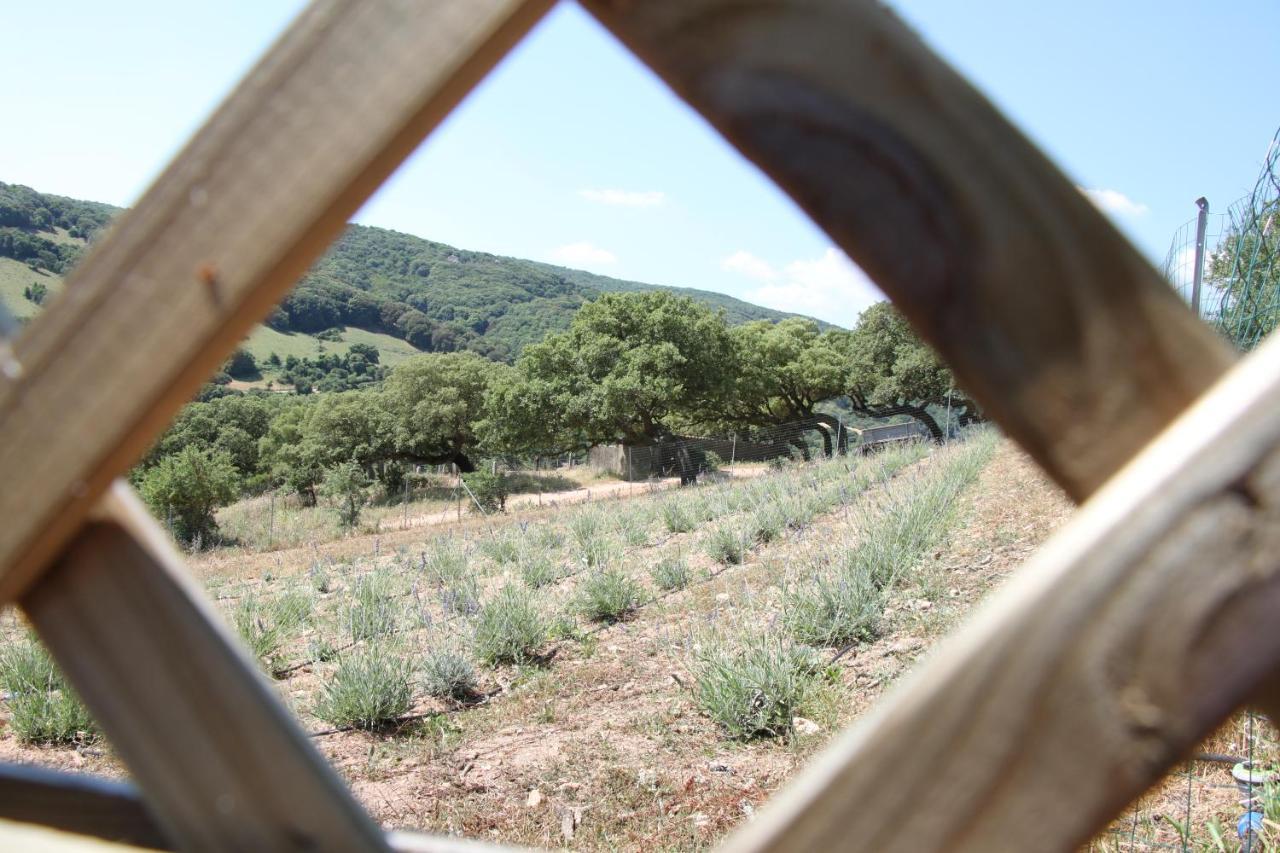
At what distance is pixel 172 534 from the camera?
23.5 metres

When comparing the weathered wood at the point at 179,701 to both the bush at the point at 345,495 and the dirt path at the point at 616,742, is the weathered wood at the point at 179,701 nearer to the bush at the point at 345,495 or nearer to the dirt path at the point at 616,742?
the dirt path at the point at 616,742

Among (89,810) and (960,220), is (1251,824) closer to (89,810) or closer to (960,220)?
(960,220)

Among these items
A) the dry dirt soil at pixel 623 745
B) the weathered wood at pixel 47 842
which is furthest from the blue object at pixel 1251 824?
the weathered wood at pixel 47 842

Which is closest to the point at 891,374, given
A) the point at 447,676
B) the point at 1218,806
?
the point at 447,676

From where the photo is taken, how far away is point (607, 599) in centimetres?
627

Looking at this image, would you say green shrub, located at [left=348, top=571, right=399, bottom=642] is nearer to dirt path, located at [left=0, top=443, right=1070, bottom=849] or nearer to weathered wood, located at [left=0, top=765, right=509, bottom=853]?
dirt path, located at [left=0, top=443, right=1070, bottom=849]

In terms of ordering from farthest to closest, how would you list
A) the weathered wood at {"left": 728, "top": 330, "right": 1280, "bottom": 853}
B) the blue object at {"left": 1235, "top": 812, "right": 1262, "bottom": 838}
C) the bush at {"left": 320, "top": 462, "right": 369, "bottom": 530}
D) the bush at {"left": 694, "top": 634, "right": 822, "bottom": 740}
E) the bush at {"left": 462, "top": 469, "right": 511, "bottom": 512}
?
the bush at {"left": 462, "top": 469, "right": 511, "bottom": 512} < the bush at {"left": 320, "top": 462, "right": 369, "bottom": 530} < the bush at {"left": 694, "top": 634, "right": 822, "bottom": 740} < the blue object at {"left": 1235, "top": 812, "right": 1262, "bottom": 838} < the weathered wood at {"left": 728, "top": 330, "right": 1280, "bottom": 853}

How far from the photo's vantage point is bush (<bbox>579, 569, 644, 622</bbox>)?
6282 millimetres

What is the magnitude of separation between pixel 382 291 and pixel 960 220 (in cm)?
11555

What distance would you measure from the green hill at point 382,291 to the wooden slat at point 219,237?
7015 centimetres

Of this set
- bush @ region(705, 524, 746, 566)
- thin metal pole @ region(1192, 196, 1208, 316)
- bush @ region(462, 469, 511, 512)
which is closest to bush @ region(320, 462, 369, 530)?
bush @ region(462, 469, 511, 512)

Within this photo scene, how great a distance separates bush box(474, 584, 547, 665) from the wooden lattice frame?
5.14 m

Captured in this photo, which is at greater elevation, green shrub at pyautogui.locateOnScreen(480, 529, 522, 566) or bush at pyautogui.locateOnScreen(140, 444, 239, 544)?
green shrub at pyautogui.locateOnScreen(480, 529, 522, 566)

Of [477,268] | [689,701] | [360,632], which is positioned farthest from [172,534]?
[477,268]
